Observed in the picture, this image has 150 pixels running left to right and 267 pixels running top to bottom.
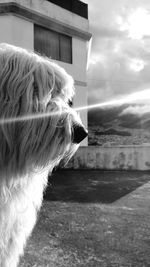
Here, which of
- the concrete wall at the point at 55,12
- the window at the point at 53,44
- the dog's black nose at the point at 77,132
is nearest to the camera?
the dog's black nose at the point at 77,132

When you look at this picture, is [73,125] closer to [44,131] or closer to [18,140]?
[44,131]

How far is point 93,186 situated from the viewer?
876cm

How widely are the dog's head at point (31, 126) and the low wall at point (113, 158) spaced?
10.5 meters

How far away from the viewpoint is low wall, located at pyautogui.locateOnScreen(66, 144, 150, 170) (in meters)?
12.5

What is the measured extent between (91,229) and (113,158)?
26.0 feet

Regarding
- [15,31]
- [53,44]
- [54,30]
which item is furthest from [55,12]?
[15,31]

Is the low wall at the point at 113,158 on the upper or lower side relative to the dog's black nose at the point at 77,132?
lower

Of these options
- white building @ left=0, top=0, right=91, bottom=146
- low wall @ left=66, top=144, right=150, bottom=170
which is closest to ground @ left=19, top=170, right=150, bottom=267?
low wall @ left=66, top=144, right=150, bottom=170

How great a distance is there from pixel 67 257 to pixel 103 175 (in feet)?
24.0

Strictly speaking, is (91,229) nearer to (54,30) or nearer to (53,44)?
(53,44)

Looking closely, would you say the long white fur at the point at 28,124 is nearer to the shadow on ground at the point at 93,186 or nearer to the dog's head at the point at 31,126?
the dog's head at the point at 31,126

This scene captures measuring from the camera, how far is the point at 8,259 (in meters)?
2.64

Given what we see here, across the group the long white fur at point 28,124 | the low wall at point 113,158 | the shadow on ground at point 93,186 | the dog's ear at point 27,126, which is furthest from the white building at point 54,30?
the dog's ear at point 27,126

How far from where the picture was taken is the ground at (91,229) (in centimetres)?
375
